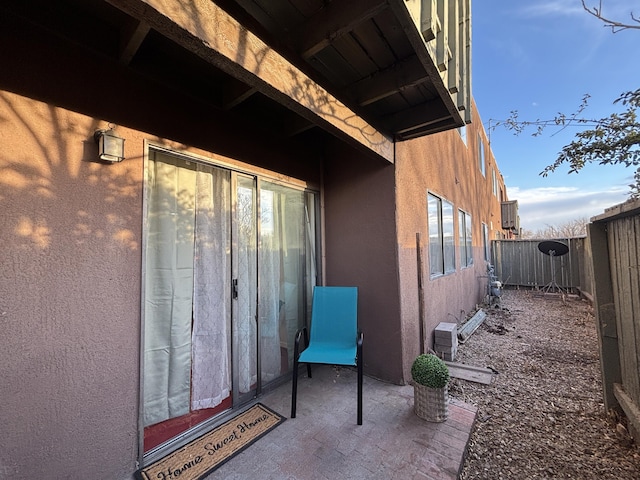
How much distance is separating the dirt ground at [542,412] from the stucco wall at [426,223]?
2.15 ft

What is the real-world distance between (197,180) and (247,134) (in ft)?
2.32

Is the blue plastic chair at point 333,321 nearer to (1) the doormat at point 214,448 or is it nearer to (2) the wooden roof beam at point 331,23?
(1) the doormat at point 214,448

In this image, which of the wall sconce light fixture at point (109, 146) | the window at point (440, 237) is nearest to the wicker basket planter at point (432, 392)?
the window at point (440, 237)

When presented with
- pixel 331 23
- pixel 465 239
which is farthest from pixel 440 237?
pixel 331 23

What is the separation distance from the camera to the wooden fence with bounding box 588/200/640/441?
73.9 inches

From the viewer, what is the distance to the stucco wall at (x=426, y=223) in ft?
9.94

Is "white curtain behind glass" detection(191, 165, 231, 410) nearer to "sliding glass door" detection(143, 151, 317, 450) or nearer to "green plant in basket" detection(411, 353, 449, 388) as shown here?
"sliding glass door" detection(143, 151, 317, 450)

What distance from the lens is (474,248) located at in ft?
22.6

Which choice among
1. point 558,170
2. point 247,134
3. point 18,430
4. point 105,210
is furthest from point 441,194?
point 18,430

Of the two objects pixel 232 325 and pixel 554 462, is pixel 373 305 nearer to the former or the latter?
pixel 232 325

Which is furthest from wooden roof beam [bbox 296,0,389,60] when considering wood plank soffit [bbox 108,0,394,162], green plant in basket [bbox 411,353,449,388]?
green plant in basket [bbox 411,353,449,388]

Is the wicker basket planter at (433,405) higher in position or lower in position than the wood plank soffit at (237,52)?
lower

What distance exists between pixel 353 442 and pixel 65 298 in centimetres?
209

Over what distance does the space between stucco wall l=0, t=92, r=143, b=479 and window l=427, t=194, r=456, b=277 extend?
3518 mm
